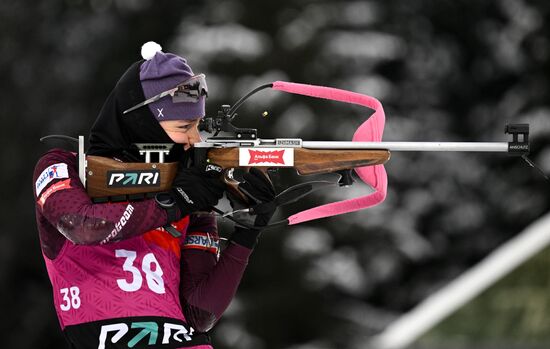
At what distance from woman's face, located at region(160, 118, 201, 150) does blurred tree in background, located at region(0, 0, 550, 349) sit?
9.37 m

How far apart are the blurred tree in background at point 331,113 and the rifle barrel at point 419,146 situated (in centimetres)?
926

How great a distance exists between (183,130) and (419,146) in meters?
0.71

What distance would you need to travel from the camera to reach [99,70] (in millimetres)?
15367

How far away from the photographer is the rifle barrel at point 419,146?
421 centimetres

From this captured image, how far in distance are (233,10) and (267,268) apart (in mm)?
2887

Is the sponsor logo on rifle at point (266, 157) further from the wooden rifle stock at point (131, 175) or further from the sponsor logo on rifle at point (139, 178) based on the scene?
the sponsor logo on rifle at point (139, 178)

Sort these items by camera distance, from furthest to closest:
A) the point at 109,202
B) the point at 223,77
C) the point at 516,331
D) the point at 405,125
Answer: the point at 405,125 → the point at 223,77 → the point at 516,331 → the point at 109,202

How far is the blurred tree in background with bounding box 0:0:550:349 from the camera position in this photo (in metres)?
14.8

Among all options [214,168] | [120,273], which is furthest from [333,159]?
[120,273]

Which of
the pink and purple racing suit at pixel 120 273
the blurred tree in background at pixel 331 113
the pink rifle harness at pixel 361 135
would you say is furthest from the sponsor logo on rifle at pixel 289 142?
the blurred tree in background at pixel 331 113

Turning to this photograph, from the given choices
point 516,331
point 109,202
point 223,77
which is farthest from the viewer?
point 223,77

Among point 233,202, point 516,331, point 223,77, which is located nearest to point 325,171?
point 233,202

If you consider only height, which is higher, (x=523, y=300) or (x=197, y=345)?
(x=523, y=300)

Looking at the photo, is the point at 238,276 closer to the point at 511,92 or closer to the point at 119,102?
the point at 119,102
